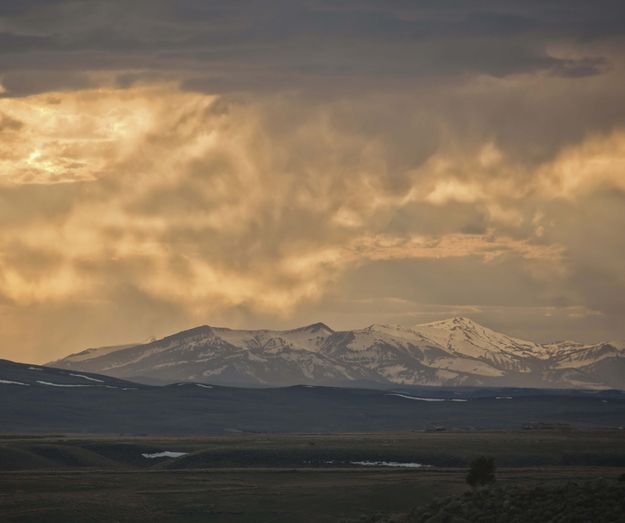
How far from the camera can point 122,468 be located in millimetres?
185250

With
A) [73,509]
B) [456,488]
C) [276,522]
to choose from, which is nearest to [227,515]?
[276,522]

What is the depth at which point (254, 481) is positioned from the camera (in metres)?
154

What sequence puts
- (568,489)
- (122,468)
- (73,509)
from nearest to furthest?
(568,489) < (73,509) < (122,468)

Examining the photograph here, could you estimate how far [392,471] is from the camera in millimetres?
170250

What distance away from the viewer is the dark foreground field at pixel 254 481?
411ft

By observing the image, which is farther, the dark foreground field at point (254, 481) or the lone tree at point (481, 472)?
the dark foreground field at point (254, 481)

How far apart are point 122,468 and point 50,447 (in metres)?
18.3

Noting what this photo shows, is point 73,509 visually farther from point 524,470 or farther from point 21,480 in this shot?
point 524,470

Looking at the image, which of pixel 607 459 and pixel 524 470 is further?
pixel 607 459

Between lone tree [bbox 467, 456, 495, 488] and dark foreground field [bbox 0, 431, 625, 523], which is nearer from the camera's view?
lone tree [bbox 467, 456, 495, 488]

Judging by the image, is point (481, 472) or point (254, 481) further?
point (254, 481)

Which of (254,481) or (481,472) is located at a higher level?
(481,472)

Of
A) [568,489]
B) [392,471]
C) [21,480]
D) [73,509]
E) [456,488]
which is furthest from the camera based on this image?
[392,471]

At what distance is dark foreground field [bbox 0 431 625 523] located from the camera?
4926 inches
